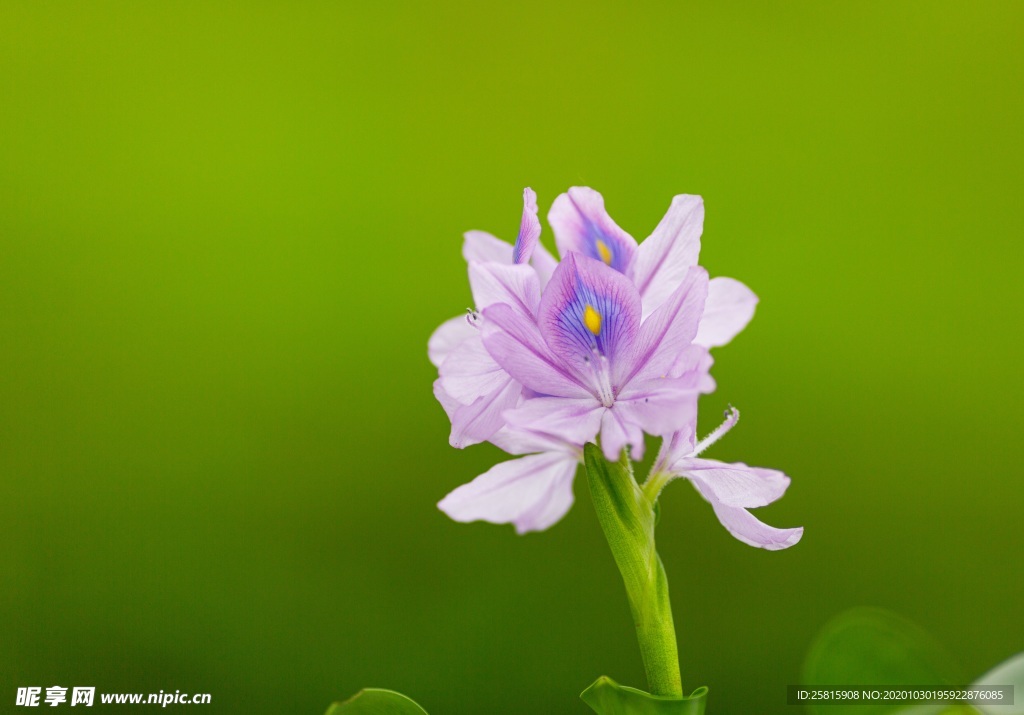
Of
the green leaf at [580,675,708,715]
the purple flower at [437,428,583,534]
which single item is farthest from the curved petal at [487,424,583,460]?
the green leaf at [580,675,708,715]

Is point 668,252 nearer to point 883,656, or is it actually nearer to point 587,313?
point 587,313

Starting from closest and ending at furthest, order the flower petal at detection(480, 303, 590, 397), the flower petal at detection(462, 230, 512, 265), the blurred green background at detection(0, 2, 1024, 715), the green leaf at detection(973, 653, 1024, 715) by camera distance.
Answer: the green leaf at detection(973, 653, 1024, 715), the flower petal at detection(480, 303, 590, 397), the flower petal at detection(462, 230, 512, 265), the blurred green background at detection(0, 2, 1024, 715)

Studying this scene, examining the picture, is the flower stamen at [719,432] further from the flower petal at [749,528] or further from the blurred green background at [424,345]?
the blurred green background at [424,345]

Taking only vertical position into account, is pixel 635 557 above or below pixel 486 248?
below

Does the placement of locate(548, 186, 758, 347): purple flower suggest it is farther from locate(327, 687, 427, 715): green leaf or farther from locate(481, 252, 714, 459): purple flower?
locate(327, 687, 427, 715): green leaf

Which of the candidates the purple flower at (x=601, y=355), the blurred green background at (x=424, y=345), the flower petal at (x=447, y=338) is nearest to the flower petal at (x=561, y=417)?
the purple flower at (x=601, y=355)

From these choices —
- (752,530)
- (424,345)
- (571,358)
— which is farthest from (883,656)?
(424,345)
